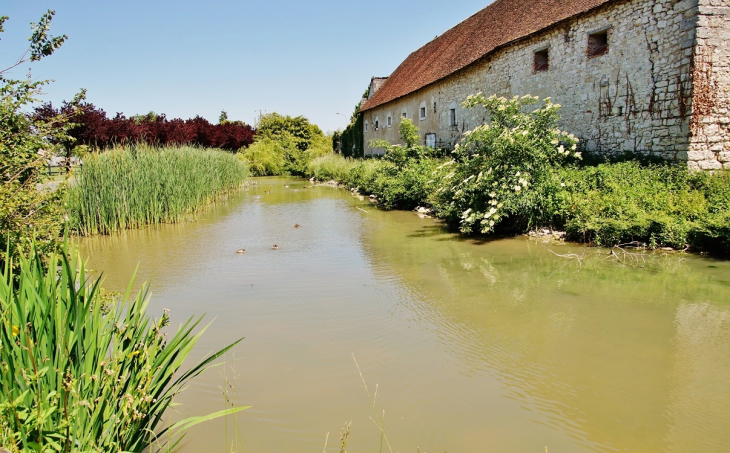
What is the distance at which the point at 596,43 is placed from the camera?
40.7ft

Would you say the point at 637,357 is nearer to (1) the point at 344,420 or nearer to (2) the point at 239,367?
(1) the point at 344,420

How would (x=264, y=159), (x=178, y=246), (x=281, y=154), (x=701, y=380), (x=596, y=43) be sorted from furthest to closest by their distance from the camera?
(x=281, y=154)
(x=264, y=159)
(x=596, y=43)
(x=178, y=246)
(x=701, y=380)

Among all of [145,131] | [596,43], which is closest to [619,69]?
[596,43]

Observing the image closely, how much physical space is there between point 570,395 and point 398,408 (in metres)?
1.42

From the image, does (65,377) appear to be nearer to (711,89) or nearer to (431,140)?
(711,89)

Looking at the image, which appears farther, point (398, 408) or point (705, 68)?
point (705, 68)

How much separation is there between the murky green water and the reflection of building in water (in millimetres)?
16

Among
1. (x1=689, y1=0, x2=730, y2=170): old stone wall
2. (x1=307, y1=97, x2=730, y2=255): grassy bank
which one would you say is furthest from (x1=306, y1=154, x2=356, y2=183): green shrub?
(x1=689, y1=0, x2=730, y2=170): old stone wall

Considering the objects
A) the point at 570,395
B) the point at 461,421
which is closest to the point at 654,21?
the point at 570,395

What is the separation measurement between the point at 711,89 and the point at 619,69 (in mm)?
2237

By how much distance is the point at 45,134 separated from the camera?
497 cm

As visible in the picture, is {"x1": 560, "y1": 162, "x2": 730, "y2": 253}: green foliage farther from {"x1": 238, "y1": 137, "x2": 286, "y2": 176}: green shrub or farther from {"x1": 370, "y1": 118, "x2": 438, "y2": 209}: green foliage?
{"x1": 238, "y1": 137, "x2": 286, "y2": 176}: green shrub

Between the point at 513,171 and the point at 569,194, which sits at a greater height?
the point at 513,171

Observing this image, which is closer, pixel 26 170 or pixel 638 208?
pixel 26 170
